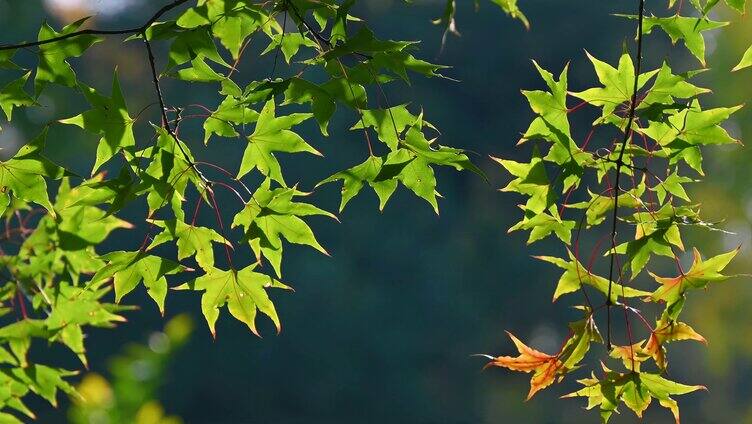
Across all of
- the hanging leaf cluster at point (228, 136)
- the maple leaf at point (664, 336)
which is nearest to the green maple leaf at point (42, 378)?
the hanging leaf cluster at point (228, 136)

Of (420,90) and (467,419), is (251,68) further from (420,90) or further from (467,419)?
(467,419)

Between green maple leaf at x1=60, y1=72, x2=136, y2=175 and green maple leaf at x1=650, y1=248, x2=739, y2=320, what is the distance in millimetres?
610

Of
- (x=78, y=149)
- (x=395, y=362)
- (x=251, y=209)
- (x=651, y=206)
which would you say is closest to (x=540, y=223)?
(x=651, y=206)

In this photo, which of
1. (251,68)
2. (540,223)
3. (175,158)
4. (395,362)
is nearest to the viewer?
(175,158)

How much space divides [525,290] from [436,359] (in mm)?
1138

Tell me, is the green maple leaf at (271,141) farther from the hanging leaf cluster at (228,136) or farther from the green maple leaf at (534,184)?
the green maple leaf at (534,184)

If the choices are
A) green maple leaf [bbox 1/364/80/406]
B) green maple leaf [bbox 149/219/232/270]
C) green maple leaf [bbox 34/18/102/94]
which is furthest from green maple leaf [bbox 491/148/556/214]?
green maple leaf [bbox 1/364/80/406]

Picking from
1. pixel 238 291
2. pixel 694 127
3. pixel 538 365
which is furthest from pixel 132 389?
pixel 694 127

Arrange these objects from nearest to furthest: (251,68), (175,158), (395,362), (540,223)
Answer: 1. (175,158)
2. (540,223)
3. (395,362)
4. (251,68)

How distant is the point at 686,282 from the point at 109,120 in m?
0.66

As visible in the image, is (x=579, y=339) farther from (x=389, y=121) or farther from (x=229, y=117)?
(x=229, y=117)

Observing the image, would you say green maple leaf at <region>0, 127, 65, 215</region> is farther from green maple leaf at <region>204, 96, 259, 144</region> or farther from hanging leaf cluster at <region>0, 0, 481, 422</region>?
green maple leaf at <region>204, 96, 259, 144</region>

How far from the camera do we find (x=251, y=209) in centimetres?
108

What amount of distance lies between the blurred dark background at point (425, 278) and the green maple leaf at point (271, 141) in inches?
305
